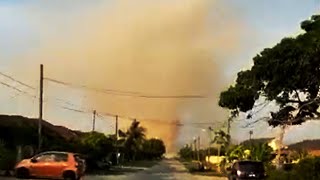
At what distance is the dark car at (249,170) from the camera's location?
4016cm

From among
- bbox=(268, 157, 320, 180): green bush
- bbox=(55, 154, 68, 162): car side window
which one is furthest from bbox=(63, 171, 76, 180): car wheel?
bbox=(268, 157, 320, 180): green bush

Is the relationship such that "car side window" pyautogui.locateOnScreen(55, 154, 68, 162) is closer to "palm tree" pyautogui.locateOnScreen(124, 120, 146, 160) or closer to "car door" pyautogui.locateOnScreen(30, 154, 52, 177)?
"car door" pyautogui.locateOnScreen(30, 154, 52, 177)

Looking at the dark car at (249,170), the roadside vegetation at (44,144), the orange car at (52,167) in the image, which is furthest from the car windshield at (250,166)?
the roadside vegetation at (44,144)

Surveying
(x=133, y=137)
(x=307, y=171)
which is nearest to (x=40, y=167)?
(x=307, y=171)

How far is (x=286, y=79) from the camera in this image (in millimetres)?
32094

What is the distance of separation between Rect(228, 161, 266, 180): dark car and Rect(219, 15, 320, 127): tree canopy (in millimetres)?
3924

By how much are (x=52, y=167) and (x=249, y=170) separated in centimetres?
1195

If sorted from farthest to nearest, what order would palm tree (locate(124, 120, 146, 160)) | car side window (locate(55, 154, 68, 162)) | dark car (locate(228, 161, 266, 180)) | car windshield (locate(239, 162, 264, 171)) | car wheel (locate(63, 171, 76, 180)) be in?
palm tree (locate(124, 120, 146, 160)) → car windshield (locate(239, 162, 264, 171)) → dark car (locate(228, 161, 266, 180)) → car side window (locate(55, 154, 68, 162)) → car wheel (locate(63, 171, 76, 180))

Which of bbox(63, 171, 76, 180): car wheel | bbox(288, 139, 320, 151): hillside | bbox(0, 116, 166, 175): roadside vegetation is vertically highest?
bbox(288, 139, 320, 151): hillside

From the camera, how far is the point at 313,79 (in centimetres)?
3136

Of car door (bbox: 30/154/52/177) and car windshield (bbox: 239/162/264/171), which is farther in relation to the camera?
car windshield (bbox: 239/162/264/171)

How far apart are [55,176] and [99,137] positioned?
113 ft

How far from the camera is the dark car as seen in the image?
40156 mm

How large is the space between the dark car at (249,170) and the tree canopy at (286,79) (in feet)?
12.9
